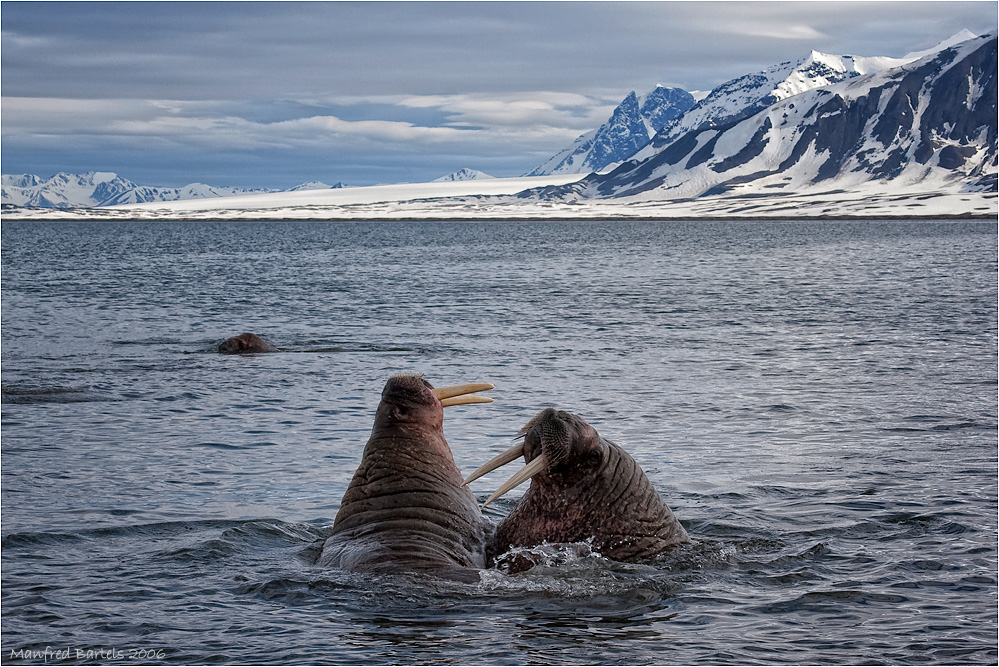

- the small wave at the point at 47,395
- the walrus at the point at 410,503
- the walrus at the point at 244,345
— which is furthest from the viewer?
the walrus at the point at 244,345

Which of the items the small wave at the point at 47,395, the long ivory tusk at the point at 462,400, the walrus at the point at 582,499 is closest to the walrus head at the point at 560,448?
the walrus at the point at 582,499

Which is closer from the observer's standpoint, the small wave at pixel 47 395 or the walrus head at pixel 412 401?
the walrus head at pixel 412 401

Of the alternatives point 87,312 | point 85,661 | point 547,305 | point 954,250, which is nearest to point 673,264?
point 954,250

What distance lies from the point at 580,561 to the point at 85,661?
141 inches

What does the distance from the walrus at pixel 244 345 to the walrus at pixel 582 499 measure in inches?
743

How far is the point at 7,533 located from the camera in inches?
429

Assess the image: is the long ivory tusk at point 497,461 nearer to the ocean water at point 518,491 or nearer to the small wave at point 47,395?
the ocean water at point 518,491

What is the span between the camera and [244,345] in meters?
27.1

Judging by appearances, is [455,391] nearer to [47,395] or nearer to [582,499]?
[582,499]

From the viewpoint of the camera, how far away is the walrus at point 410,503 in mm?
8586

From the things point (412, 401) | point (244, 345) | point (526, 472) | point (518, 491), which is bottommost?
point (518, 491)

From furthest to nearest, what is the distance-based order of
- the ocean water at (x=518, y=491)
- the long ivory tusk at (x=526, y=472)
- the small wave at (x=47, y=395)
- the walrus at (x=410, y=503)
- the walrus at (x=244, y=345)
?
1. the walrus at (x=244, y=345)
2. the small wave at (x=47, y=395)
3. the walrus at (x=410, y=503)
4. the ocean water at (x=518, y=491)
5. the long ivory tusk at (x=526, y=472)

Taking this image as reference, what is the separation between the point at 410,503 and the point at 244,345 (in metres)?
19.2

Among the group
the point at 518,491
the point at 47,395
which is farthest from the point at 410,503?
the point at 47,395
